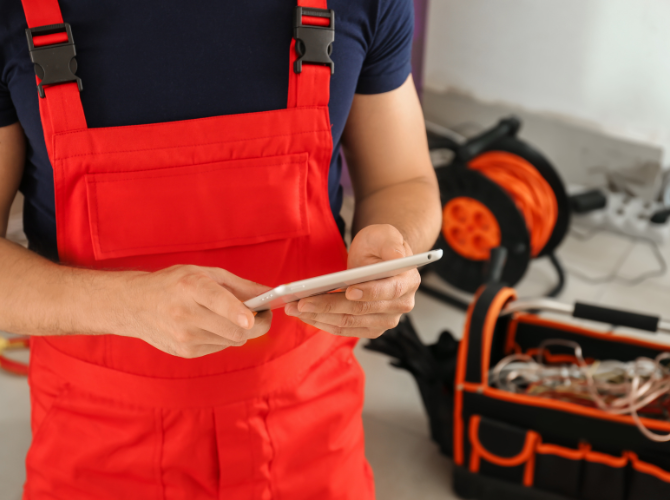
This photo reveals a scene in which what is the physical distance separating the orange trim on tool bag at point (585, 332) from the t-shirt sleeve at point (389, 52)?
833 millimetres

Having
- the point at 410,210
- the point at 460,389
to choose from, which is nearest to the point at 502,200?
the point at 460,389

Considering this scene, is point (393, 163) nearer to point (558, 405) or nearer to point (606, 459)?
point (558, 405)

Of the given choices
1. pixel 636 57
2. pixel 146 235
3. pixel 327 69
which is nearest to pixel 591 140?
pixel 636 57

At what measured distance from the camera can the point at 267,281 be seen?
0.96 metres

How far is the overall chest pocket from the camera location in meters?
0.87

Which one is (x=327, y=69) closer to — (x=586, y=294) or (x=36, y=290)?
(x=36, y=290)

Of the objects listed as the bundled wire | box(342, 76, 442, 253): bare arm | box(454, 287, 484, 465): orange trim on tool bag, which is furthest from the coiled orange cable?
box(342, 76, 442, 253): bare arm

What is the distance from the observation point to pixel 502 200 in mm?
2023

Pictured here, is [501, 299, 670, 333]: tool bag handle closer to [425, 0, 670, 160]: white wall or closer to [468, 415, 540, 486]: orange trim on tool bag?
[468, 415, 540, 486]: orange trim on tool bag

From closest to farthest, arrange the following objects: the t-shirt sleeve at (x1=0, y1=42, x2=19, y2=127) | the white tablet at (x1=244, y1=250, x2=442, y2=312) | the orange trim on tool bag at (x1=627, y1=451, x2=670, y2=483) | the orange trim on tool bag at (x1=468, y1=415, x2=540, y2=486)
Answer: the white tablet at (x1=244, y1=250, x2=442, y2=312)
the t-shirt sleeve at (x1=0, y1=42, x2=19, y2=127)
the orange trim on tool bag at (x1=627, y1=451, x2=670, y2=483)
the orange trim on tool bag at (x1=468, y1=415, x2=540, y2=486)

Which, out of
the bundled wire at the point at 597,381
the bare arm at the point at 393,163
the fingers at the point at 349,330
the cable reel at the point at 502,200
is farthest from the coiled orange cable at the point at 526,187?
the fingers at the point at 349,330

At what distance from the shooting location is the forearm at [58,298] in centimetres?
79

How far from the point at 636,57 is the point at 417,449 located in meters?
1.90

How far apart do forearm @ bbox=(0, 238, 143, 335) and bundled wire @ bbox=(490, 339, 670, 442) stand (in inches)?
40.0
